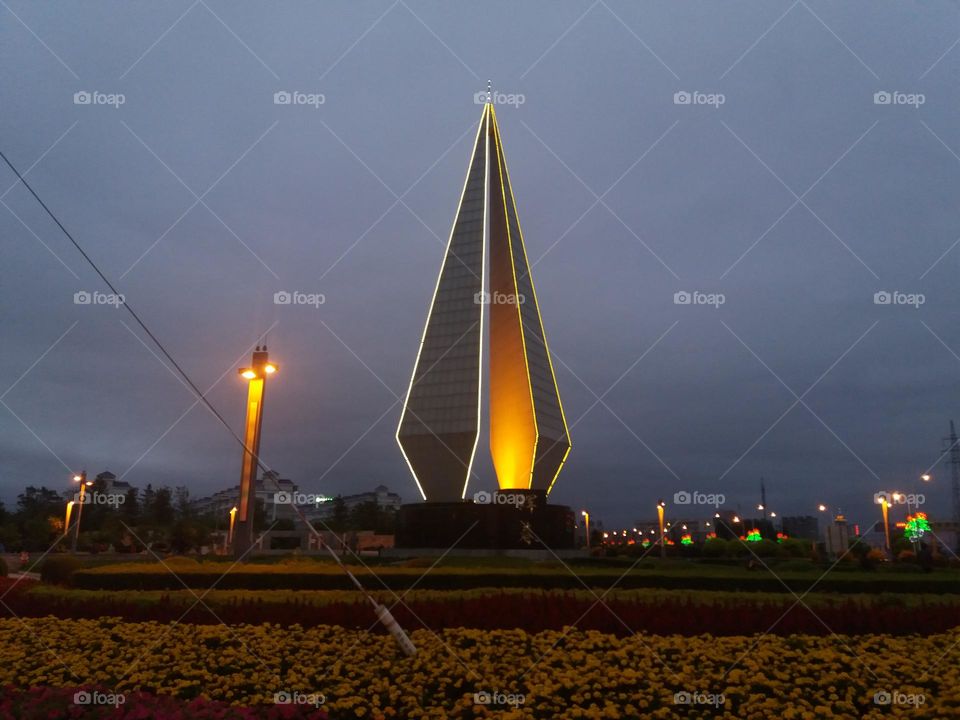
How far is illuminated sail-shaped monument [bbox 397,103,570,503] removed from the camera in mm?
22141

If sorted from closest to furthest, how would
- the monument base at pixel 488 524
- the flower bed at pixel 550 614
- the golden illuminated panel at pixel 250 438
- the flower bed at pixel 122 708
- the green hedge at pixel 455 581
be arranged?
the flower bed at pixel 122 708, the flower bed at pixel 550 614, the green hedge at pixel 455 581, the golden illuminated panel at pixel 250 438, the monument base at pixel 488 524

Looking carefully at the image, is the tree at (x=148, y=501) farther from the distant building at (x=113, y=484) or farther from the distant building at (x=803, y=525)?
the distant building at (x=803, y=525)

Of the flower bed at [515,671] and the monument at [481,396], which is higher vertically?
the monument at [481,396]

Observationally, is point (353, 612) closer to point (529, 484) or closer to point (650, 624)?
point (650, 624)

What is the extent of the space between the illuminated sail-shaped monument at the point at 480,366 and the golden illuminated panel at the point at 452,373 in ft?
0.11

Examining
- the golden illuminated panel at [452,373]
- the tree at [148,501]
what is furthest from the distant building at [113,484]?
the golden illuminated panel at [452,373]

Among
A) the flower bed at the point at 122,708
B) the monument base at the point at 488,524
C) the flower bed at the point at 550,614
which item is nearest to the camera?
the flower bed at the point at 122,708

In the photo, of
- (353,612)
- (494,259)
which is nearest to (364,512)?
(494,259)

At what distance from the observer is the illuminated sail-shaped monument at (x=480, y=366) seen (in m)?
22.1

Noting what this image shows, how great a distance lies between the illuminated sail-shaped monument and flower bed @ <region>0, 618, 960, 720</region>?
15.7 meters

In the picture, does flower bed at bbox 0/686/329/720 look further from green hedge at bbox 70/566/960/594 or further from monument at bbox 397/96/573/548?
monument at bbox 397/96/573/548

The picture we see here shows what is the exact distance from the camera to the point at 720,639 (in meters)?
5.70

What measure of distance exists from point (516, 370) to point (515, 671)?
720 inches

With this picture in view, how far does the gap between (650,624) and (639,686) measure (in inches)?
57.3
